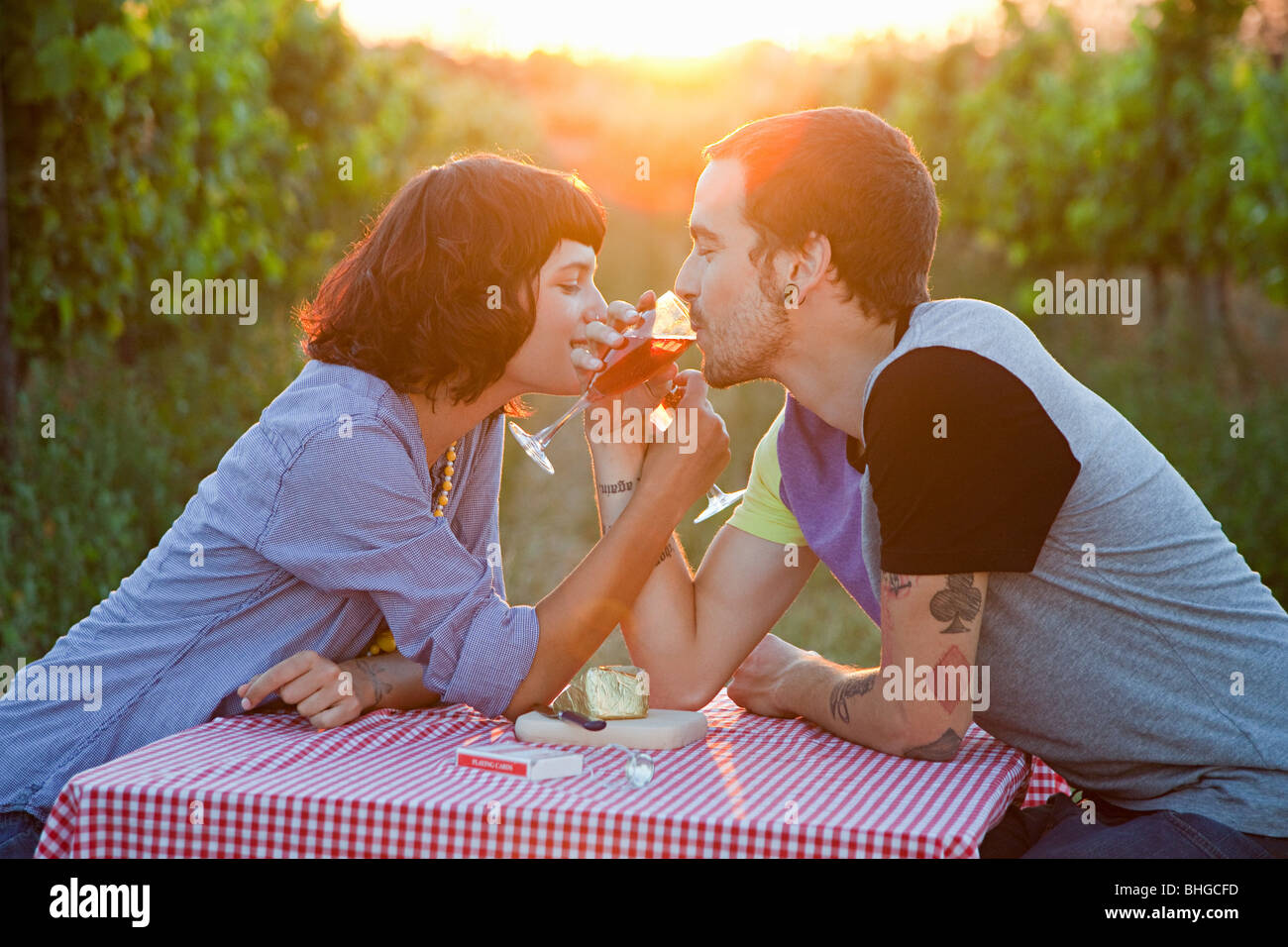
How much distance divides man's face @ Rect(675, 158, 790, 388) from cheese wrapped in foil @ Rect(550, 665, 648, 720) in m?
0.67

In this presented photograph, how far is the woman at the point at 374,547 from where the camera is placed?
7.58 feet

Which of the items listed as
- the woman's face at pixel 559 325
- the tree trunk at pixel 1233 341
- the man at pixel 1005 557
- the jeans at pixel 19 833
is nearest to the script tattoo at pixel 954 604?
the man at pixel 1005 557

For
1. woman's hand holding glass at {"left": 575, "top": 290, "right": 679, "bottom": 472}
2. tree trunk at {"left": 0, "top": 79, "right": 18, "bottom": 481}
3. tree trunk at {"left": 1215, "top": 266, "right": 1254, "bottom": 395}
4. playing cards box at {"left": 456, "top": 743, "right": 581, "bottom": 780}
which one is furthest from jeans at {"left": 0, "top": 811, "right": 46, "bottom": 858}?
tree trunk at {"left": 1215, "top": 266, "right": 1254, "bottom": 395}

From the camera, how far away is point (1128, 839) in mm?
2014

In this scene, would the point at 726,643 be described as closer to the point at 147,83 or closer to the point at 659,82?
the point at 147,83

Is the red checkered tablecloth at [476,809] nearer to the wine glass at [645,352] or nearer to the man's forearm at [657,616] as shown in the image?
the man's forearm at [657,616]

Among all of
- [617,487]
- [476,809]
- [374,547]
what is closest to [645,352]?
[617,487]

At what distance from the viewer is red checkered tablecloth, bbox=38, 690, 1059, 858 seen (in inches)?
69.9

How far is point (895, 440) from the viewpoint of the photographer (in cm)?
213

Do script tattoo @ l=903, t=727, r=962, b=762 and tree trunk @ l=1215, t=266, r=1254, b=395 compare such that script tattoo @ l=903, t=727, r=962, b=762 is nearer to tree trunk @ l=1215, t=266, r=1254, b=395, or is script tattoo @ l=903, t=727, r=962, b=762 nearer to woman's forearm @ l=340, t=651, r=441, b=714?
woman's forearm @ l=340, t=651, r=441, b=714

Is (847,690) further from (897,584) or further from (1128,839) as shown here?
(1128,839)

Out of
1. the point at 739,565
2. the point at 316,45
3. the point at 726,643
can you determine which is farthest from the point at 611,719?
the point at 316,45

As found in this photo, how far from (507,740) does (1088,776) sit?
1052 millimetres

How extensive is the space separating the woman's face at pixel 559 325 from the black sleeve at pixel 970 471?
2.79ft
